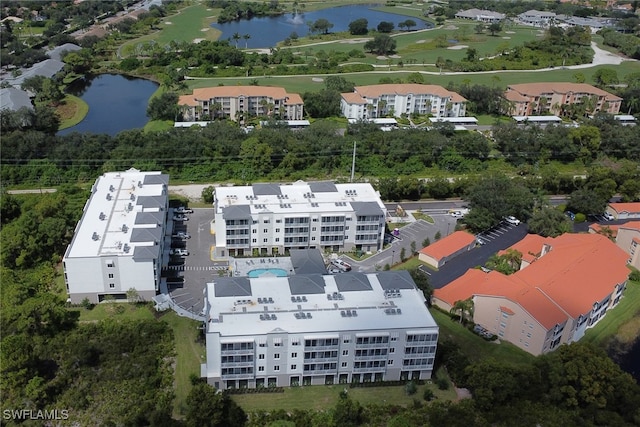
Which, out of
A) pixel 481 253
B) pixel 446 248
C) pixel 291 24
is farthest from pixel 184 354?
pixel 291 24

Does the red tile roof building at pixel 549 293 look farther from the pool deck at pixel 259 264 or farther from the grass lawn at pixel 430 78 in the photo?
→ the grass lawn at pixel 430 78

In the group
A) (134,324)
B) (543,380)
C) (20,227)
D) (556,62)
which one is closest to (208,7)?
(556,62)

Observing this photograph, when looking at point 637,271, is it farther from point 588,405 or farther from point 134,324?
point 134,324

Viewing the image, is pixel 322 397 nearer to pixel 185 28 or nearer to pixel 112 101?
pixel 112 101

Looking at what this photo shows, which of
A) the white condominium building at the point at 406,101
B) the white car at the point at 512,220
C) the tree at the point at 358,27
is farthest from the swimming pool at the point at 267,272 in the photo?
the tree at the point at 358,27

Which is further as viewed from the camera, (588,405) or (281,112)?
(281,112)

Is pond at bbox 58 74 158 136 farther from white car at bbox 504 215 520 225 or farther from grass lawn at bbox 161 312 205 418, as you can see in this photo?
white car at bbox 504 215 520 225

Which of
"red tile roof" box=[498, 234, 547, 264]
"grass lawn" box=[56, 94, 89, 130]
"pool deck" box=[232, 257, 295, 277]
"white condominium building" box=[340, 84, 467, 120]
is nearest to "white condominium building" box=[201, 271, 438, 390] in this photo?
"pool deck" box=[232, 257, 295, 277]
